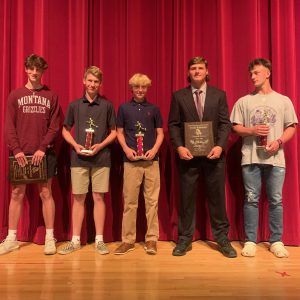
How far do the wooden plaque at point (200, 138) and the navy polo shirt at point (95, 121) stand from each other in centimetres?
73

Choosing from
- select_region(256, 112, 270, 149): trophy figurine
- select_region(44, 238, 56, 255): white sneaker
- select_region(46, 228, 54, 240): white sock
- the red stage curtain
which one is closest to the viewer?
select_region(256, 112, 270, 149): trophy figurine

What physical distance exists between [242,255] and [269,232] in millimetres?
601

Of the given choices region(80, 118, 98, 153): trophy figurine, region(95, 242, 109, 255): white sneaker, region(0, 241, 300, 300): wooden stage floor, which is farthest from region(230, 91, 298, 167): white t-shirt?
region(95, 242, 109, 255): white sneaker

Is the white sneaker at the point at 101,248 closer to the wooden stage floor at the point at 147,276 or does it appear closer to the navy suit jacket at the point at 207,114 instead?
the wooden stage floor at the point at 147,276

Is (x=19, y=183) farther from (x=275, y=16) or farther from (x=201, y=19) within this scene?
(x=275, y=16)

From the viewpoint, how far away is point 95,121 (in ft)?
10.1

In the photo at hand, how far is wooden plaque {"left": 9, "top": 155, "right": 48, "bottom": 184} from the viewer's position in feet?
9.82

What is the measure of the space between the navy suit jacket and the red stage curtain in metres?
0.47

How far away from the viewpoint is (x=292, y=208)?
11.0 ft

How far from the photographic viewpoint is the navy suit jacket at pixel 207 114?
9.72ft

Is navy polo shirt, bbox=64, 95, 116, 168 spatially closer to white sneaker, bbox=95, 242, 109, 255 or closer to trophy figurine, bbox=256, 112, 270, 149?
white sneaker, bbox=95, 242, 109, 255

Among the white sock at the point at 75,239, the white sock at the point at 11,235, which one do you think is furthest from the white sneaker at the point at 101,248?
the white sock at the point at 11,235

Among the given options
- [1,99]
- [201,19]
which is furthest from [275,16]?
[1,99]

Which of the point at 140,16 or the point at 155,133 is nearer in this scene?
the point at 155,133
